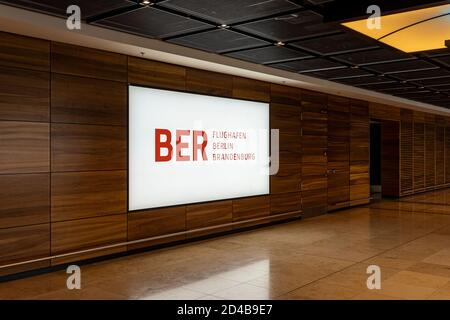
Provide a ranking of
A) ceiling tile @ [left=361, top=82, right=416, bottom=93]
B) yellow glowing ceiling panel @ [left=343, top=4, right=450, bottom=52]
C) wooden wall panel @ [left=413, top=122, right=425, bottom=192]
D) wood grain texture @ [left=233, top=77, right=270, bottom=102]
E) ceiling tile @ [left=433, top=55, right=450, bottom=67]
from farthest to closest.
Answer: wooden wall panel @ [left=413, top=122, right=425, bottom=192], ceiling tile @ [left=361, top=82, right=416, bottom=93], wood grain texture @ [left=233, top=77, right=270, bottom=102], ceiling tile @ [left=433, top=55, right=450, bottom=67], yellow glowing ceiling panel @ [left=343, top=4, right=450, bottom=52]

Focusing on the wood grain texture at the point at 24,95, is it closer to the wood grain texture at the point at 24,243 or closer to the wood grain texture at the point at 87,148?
the wood grain texture at the point at 87,148

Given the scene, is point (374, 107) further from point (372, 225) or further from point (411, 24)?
point (411, 24)

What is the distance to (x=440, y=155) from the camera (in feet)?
67.1

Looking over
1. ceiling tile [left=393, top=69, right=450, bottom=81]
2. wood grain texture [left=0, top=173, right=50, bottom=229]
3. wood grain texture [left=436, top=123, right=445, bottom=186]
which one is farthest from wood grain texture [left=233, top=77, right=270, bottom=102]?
wood grain texture [left=436, top=123, right=445, bottom=186]

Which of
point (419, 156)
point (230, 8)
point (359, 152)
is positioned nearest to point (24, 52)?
point (230, 8)

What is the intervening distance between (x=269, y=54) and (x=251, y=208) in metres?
3.69

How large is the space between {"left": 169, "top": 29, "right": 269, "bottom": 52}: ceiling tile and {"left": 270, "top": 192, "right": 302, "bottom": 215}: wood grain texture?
14.3 ft

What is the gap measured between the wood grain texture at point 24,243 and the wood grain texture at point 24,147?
86 centimetres

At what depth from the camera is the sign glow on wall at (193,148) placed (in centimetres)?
788

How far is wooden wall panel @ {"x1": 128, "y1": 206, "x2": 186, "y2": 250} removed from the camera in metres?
7.76

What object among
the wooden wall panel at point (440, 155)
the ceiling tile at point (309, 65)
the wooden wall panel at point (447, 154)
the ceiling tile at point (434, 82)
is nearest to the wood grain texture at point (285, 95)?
the ceiling tile at point (309, 65)

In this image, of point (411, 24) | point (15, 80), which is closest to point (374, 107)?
point (411, 24)

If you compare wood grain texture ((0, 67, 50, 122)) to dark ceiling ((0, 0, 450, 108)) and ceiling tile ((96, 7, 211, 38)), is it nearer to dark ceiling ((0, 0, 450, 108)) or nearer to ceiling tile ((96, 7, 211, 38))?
dark ceiling ((0, 0, 450, 108))

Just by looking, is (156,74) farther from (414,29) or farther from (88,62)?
(414,29)
